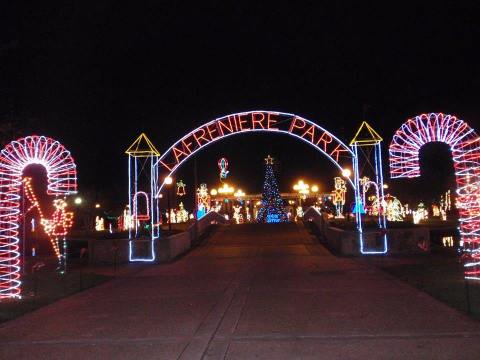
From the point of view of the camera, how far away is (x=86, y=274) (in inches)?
814

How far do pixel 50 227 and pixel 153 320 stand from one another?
11.3 m

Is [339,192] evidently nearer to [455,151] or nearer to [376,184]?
[376,184]

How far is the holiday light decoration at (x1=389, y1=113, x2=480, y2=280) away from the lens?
15672 mm

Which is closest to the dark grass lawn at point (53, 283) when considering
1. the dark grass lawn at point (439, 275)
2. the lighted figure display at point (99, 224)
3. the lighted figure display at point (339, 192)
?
the dark grass lawn at point (439, 275)

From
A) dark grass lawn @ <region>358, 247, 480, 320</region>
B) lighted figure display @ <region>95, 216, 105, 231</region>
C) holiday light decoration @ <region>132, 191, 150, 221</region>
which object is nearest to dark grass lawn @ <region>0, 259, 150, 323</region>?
holiday light decoration @ <region>132, 191, 150, 221</region>

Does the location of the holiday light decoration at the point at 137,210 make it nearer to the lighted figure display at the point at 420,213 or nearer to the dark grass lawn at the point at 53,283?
→ the dark grass lawn at the point at 53,283

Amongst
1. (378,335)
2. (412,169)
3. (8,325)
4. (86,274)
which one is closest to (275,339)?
(378,335)

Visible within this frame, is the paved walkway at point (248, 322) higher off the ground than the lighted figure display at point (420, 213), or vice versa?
the lighted figure display at point (420, 213)

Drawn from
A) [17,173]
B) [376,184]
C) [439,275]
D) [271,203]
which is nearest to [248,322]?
[439,275]

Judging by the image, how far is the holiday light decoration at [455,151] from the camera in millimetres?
15672

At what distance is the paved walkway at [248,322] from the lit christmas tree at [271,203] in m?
35.8

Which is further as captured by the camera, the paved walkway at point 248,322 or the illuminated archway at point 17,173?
the illuminated archway at point 17,173

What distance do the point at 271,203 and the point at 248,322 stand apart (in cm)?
4464

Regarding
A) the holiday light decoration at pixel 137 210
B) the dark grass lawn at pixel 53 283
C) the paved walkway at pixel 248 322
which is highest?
the holiday light decoration at pixel 137 210
